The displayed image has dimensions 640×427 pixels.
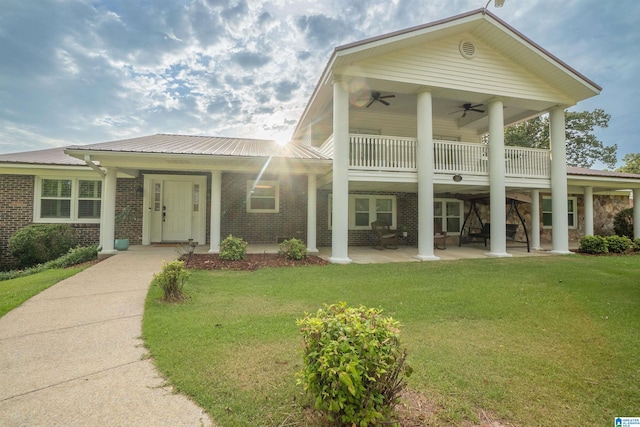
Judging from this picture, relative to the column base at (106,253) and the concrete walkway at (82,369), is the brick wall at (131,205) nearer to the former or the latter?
the column base at (106,253)

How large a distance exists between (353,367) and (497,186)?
1001 cm

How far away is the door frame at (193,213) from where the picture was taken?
10391 millimetres

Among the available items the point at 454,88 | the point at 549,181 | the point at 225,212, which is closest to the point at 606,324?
the point at 454,88

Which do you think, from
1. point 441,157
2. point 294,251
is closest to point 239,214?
point 294,251

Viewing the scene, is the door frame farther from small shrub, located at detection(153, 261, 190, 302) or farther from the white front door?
small shrub, located at detection(153, 261, 190, 302)

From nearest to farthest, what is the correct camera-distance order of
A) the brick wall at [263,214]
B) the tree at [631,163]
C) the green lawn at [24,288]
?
the green lawn at [24,288], the brick wall at [263,214], the tree at [631,163]

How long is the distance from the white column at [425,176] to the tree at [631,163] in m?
35.5

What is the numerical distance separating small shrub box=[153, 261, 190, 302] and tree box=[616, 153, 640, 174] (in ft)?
141

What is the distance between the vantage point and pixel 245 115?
1458 centimetres

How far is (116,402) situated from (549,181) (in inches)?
523

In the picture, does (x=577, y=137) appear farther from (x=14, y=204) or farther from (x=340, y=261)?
(x=14, y=204)

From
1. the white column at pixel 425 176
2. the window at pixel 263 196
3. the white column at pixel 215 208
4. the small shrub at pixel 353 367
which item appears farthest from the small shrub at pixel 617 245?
the white column at pixel 215 208

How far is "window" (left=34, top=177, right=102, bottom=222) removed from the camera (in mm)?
10016

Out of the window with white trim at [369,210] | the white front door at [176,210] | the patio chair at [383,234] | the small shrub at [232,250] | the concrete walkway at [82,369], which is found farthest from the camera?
the window with white trim at [369,210]
